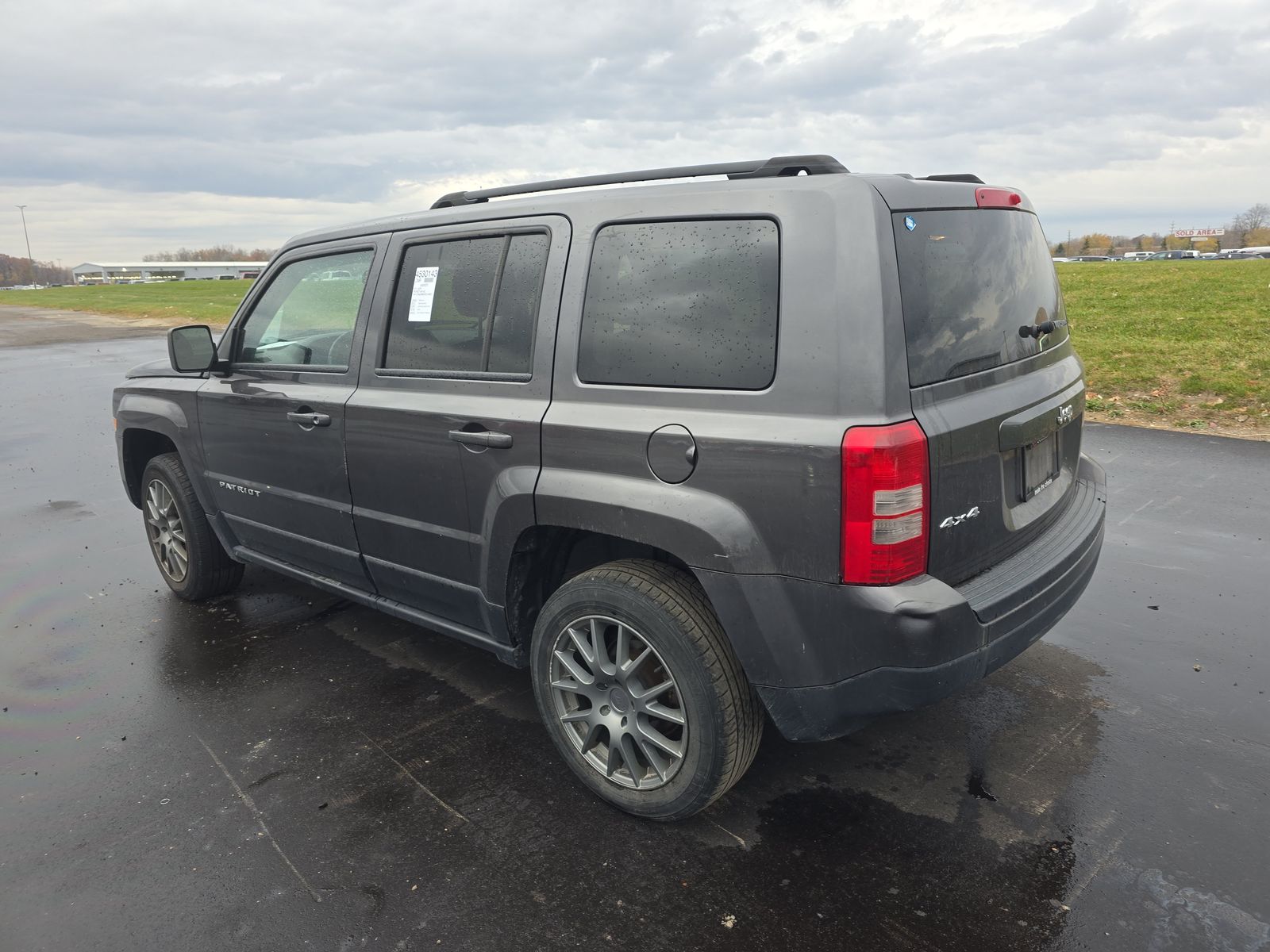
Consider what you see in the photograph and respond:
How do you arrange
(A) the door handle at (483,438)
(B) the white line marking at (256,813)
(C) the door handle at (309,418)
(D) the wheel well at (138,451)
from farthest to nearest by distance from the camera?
(D) the wheel well at (138,451)
(C) the door handle at (309,418)
(A) the door handle at (483,438)
(B) the white line marking at (256,813)

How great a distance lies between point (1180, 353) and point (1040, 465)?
10119 mm

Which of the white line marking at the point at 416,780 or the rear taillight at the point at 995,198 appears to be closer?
the rear taillight at the point at 995,198

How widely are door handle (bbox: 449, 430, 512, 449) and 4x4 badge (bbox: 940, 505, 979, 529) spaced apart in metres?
1.42

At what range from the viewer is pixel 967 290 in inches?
109

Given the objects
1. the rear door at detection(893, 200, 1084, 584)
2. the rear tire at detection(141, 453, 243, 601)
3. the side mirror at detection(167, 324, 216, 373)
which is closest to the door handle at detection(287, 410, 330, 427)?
the side mirror at detection(167, 324, 216, 373)

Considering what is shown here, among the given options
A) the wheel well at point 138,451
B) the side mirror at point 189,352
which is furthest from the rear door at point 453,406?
the wheel well at point 138,451

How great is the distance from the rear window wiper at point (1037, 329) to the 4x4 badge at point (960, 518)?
71 centimetres

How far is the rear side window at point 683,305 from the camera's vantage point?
2.60 meters

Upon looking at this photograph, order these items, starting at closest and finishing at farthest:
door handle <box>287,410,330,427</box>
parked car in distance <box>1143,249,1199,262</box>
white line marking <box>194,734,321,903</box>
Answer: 1. white line marking <box>194,734,321,903</box>
2. door handle <box>287,410,330,427</box>
3. parked car in distance <box>1143,249,1199,262</box>

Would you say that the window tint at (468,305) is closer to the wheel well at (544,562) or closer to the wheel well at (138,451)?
the wheel well at (544,562)

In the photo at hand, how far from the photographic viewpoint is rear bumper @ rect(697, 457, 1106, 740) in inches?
97.1

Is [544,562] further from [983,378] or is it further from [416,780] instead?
[983,378]

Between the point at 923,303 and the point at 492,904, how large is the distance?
2.10 metres

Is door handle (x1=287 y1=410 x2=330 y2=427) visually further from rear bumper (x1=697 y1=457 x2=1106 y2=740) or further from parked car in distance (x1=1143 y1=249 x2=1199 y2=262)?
parked car in distance (x1=1143 y1=249 x2=1199 y2=262)
